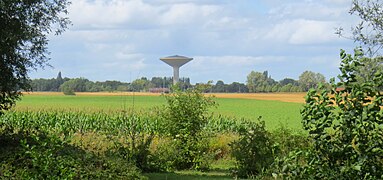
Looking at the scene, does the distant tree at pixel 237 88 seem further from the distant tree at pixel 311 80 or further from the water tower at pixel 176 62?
the water tower at pixel 176 62

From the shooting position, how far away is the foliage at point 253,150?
15898mm

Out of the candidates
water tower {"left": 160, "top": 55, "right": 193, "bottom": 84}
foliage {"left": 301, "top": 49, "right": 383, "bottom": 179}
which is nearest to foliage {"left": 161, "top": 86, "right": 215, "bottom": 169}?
foliage {"left": 301, "top": 49, "right": 383, "bottom": 179}

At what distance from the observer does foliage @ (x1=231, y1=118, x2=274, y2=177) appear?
15898 millimetres

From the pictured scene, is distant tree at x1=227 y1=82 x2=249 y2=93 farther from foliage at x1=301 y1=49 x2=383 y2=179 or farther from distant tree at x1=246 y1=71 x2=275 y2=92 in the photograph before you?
foliage at x1=301 y1=49 x2=383 y2=179

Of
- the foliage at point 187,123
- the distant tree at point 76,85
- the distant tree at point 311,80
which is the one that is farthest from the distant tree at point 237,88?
the foliage at point 187,123

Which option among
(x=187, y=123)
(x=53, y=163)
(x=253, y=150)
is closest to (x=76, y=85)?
(x=187, y=123)

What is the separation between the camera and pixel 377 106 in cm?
907

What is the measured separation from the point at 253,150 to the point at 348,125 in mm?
6969

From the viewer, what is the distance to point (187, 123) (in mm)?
17984

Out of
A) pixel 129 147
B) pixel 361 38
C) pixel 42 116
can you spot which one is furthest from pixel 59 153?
pixel 42 116

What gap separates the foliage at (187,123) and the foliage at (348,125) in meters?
8.83

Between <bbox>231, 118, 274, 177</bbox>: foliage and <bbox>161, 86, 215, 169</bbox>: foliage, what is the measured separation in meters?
2.06

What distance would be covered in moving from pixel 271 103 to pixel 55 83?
17273 mm

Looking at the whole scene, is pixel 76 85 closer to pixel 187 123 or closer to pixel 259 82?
pixel 259 82
